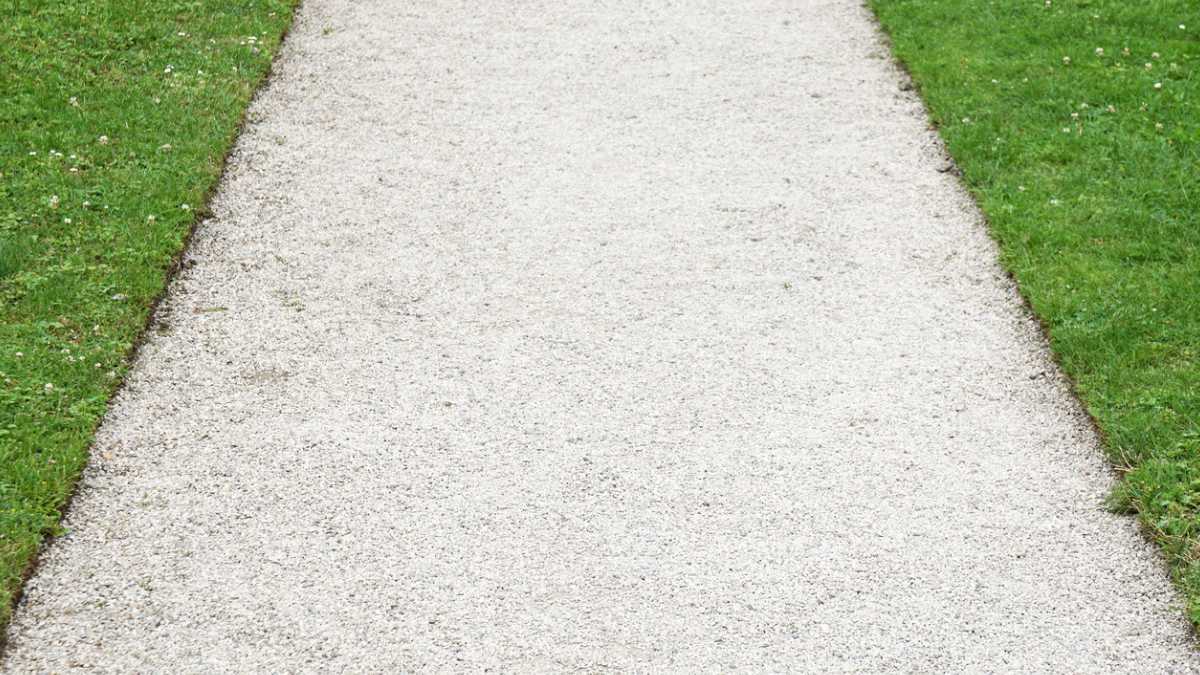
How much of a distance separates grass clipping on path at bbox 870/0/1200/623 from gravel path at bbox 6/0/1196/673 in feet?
0.60

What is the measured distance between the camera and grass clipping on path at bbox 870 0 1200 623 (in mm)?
5910

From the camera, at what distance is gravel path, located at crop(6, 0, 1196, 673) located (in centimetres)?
510

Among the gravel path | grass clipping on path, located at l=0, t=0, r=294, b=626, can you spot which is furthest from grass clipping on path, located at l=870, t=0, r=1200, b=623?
grass clipping on path, located at l=0, t=0, r=294, b=626

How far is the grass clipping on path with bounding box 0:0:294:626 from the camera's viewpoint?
595 centimetres

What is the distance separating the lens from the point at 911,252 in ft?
24.8

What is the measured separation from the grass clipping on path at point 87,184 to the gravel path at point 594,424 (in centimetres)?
20

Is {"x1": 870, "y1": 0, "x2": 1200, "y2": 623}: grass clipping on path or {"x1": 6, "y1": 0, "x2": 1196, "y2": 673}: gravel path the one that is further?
{"x1": 870, "y1": 0, "x2": 1200, "y2": 623}: grass clipping on path

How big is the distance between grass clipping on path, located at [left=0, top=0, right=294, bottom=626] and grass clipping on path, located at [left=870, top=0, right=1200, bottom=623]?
4.68 meters

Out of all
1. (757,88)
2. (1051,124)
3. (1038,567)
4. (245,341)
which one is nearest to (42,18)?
(245,341)

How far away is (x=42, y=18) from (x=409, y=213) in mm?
3905

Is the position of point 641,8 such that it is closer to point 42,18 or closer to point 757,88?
point 757,88

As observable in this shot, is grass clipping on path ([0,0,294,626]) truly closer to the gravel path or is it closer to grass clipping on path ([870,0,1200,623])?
the gravel path

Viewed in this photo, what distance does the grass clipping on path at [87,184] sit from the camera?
5.95m

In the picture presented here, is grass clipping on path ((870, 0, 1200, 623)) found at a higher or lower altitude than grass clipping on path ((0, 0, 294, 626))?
higher
